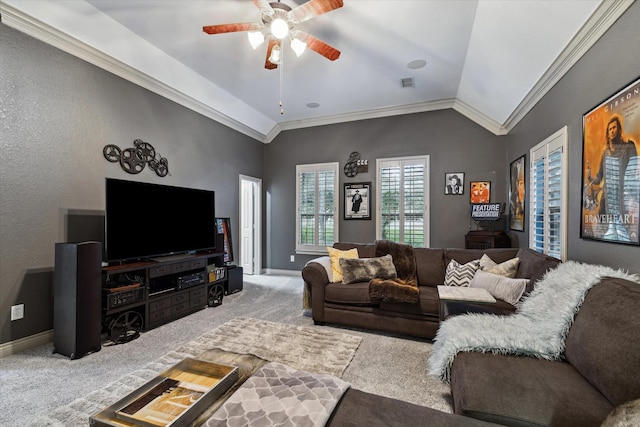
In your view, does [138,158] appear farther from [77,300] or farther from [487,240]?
[487,240]

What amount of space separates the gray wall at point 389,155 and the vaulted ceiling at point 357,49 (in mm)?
354

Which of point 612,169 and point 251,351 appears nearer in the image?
point 612,169

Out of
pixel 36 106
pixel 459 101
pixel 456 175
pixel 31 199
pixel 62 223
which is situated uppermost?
pixel 459 101

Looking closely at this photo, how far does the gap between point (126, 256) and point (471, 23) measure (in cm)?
422

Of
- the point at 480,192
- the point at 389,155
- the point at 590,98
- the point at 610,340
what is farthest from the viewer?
the point at 389,155

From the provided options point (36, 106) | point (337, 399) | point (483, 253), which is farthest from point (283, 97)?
point (337, 399)

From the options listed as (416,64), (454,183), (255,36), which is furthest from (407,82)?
(255,36)

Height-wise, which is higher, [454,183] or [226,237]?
[454,183]

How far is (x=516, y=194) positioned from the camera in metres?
4.07

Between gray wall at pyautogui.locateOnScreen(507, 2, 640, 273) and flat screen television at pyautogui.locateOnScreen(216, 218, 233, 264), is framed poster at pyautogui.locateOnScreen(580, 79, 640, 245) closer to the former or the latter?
gray wall at pyautogui.locateOnScreen(507, 2, 640, 273)

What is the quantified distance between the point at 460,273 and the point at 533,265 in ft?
2.41

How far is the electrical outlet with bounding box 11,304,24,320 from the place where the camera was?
2.51 m

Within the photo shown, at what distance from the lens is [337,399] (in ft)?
3.86

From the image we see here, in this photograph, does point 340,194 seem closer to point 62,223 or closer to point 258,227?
point 258,227
